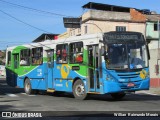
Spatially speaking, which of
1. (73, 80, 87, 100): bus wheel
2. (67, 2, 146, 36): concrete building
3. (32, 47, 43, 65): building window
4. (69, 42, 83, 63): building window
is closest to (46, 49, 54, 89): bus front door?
(32, 47, 43, 65): building window

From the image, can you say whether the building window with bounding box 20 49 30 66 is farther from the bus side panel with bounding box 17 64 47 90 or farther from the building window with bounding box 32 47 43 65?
the building window with bounding box 32 47 43 65

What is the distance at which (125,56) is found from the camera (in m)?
17.9

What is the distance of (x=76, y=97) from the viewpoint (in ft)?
64.2

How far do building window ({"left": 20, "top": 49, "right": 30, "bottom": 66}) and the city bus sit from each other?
6.61ft

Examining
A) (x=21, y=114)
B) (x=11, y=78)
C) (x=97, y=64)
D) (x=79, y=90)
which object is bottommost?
(x=21, y=114)

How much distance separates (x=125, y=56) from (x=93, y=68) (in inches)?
63.7

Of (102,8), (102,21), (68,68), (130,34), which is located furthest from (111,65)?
(102,8)

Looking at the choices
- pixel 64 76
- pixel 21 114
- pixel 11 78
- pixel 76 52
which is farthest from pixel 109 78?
pixel 11 78

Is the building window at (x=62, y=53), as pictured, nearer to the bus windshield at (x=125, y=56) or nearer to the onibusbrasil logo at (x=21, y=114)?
the bus windshield at (x=125, y=56)

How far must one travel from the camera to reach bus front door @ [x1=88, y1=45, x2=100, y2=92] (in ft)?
59.9

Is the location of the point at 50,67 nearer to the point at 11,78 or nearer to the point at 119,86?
the point at 119,86

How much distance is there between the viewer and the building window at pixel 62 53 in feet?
67.5

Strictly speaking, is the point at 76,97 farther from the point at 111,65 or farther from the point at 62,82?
the point at 111,65

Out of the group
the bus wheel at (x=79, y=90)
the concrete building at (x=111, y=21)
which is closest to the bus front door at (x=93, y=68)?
the bus wheel at (x=79, y=90)
